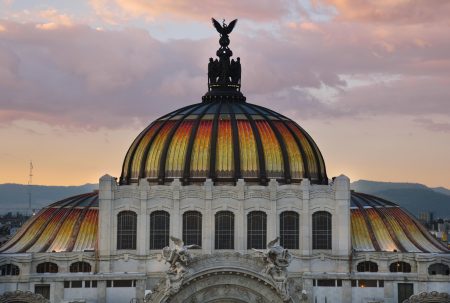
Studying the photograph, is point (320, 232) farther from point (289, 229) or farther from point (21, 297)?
point (21, 297)

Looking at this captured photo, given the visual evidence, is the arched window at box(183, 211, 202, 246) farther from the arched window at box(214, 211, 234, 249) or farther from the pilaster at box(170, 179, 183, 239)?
the arched window at box(214, 211, 234, 249)

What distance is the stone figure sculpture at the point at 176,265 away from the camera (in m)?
114

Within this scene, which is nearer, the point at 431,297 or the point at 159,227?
the point at 431,297

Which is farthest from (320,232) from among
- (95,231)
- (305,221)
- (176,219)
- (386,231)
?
(95,231)

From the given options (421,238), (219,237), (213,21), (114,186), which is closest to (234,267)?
(219,237)

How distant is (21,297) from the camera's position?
123 m

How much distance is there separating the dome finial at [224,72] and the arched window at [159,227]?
21.4 meters

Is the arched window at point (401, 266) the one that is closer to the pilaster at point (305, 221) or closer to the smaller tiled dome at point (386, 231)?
the smaller tiled dome at point (386, 231)

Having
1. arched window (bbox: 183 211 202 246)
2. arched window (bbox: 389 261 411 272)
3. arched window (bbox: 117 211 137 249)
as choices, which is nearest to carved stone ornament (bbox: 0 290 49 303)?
arched window (bbox: 117 211 137 249)

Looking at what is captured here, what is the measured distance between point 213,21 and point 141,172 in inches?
943

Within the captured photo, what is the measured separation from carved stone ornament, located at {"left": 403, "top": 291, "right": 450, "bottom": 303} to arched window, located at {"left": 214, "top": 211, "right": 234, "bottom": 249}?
66.1 feet

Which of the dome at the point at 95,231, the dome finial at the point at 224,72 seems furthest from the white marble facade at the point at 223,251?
the dome finial at the point at 224,72

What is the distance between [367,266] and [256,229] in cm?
1297

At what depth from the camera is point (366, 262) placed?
127 m
